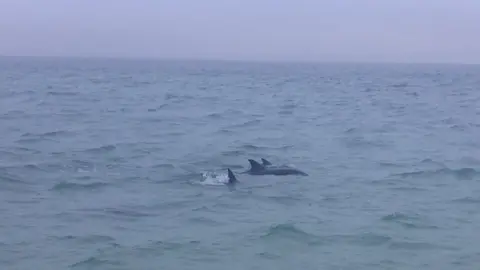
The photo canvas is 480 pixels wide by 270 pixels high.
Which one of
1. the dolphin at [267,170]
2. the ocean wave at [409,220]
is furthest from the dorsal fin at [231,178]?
the ocean wave at [409,220]

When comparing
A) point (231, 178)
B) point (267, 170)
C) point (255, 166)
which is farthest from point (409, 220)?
point (255, 166)

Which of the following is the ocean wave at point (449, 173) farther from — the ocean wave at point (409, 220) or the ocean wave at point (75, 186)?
the ocean wave at point (75, 186)

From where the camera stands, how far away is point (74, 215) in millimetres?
16266

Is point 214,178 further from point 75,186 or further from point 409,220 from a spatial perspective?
point 409,220

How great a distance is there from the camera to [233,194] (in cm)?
1892

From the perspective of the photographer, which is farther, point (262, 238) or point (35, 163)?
point (35, 163)

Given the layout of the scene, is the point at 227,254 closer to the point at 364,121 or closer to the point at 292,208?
the point at 292,208

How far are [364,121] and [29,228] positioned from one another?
26.0 metres

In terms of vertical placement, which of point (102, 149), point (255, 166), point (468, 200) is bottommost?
point (102, 149)

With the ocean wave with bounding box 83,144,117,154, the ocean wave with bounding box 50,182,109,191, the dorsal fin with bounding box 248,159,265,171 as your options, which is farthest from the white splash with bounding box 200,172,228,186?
the ocean wave with bounding box 83,144,117,154

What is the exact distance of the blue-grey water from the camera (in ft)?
44.5

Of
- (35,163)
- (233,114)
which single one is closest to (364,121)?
(233,114)

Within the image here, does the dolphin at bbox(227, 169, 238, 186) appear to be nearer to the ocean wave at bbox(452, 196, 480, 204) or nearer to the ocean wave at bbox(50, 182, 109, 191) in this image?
the ocean wave at bbox(50, 182, 109, 191)

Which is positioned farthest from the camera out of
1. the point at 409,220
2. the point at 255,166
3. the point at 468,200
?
the point at 255,166
